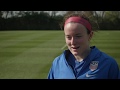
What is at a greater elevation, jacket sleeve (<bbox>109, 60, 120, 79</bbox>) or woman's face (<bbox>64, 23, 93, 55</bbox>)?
woman's face (<bbox>64, 23, 93, 55</bbox>)

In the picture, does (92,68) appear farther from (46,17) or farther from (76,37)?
(46,17)

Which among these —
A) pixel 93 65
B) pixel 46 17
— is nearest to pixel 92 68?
pixel 93 65

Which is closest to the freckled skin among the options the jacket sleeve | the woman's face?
the woman's face

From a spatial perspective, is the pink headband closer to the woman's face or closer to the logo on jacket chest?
the woman's face

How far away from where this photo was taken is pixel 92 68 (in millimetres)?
1505

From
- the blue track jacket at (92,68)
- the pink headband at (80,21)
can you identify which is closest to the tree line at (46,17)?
the pink headband at (80,21)

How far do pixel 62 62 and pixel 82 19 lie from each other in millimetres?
311

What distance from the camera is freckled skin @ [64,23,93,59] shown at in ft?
4.80

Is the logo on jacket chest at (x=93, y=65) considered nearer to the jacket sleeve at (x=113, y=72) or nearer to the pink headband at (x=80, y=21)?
the jacket sleeve at (x=113, y=72)

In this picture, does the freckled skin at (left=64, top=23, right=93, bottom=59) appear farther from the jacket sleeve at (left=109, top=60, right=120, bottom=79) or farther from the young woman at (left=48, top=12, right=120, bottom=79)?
the jacket sleeve at (left=109, top=60, right=120, bottom=79)

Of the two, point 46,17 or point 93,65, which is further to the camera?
point 46,17

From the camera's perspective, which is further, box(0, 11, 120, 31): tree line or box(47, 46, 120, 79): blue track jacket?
box(0, 11, 120, 31): tree line
